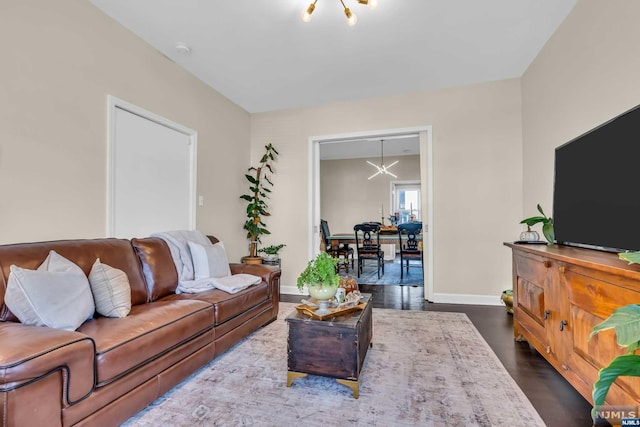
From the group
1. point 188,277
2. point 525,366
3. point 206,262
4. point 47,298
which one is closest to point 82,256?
point 47,298

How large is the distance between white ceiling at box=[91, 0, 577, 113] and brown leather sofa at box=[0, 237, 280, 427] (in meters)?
1.93

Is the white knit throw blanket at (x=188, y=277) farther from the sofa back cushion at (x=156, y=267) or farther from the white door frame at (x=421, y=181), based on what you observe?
the white door frame at (x=421, y=181)

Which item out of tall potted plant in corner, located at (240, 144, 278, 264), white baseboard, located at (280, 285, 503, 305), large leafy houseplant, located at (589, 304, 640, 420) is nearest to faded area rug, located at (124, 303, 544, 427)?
large leafy houseplant, located at (589, 304, 640, 420)

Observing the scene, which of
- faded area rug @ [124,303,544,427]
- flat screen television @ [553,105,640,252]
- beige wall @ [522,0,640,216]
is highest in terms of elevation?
beige wall @ [522,0,640,216]

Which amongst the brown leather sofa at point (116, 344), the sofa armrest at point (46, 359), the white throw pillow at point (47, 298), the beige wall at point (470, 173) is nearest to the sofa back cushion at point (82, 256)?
the brown leather sofa at point (116, 344)

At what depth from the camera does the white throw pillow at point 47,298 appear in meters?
1.48

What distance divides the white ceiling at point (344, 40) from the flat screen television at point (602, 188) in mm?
1346

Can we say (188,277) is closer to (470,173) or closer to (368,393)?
(368,393)

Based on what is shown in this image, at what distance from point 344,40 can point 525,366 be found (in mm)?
3113

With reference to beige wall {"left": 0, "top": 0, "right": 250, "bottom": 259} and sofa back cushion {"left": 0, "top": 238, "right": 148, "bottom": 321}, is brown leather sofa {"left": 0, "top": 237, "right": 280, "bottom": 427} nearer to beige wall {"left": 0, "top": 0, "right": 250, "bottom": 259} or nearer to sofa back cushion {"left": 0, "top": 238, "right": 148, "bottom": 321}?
sofa back cushion {"left": 0, "top": 238, "right": 148, "bottom": 321}

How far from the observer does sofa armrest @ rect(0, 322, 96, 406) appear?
1.08m

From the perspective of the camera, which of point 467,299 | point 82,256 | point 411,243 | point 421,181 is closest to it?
point 82,256

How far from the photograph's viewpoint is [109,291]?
1872 mm

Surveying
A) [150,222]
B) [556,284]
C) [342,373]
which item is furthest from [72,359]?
[556,284]
